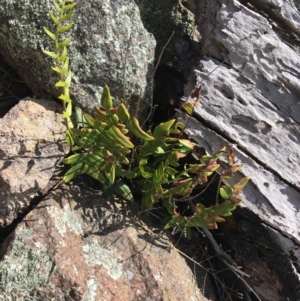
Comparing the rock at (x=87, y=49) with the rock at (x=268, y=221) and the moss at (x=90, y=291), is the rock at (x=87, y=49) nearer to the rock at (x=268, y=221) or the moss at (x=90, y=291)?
the rock at (x=268, y=221)

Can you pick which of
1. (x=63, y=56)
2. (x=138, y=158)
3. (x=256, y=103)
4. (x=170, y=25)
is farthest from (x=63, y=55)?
(x=170, y=25)

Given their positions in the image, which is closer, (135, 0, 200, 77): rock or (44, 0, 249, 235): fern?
(44, 0, 249, 235): fern

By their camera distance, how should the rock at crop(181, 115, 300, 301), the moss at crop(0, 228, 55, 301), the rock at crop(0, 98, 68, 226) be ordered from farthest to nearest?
the rock at crop(181, 115, 300, 301)
the rock at crop(0, 98, 68, 226)
the moss at crop(0, 228, 55, 301)

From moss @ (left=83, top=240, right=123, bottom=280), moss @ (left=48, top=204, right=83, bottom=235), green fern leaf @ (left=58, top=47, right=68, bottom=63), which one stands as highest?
green fern leaf @ (left=58, top=47, right=68, bottom=63)

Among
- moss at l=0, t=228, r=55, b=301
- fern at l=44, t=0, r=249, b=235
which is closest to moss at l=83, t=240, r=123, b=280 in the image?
moss at l=0, t=228, r=55, b=301

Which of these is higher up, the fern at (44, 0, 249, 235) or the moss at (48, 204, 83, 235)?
the fern at (44, 0, 249, 235)

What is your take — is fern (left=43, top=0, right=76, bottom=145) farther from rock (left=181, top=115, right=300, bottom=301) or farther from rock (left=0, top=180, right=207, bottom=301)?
rock (left=181, top=115, right=300, bottom=301)

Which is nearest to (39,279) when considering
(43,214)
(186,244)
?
(43,214)
